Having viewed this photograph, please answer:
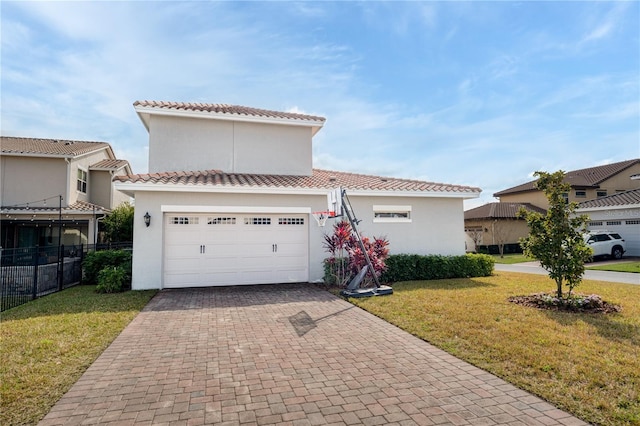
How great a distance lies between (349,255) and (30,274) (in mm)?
9353

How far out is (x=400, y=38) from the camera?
10875 mm

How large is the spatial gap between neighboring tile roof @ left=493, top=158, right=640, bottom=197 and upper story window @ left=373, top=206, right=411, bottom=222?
2243 cm

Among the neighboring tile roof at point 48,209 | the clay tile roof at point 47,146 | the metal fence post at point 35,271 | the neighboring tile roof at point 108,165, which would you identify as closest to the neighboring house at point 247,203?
the metal fence post at point 35,271

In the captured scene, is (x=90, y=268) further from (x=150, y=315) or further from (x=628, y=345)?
(x=628, y=345)

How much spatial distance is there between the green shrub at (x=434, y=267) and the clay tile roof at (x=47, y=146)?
1860cm

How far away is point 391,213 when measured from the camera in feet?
43.9

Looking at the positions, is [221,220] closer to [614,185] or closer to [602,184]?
[602,184]

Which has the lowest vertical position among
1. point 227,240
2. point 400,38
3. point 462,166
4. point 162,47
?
point 227,240

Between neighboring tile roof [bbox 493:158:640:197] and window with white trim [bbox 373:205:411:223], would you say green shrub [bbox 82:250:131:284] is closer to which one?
window with white trim [bbox 373:205:411:223]

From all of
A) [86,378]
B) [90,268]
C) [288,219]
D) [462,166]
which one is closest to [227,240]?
[288,219]

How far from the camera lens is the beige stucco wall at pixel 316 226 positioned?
10820 millimetres

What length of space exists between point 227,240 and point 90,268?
4.94 metres

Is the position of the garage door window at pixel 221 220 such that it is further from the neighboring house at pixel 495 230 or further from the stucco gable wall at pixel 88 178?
the neighboring house at pixel 495 230

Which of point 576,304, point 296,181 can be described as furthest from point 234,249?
point 576,304
